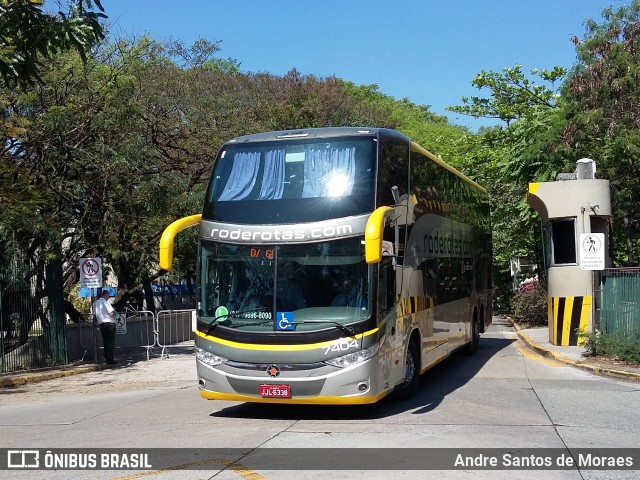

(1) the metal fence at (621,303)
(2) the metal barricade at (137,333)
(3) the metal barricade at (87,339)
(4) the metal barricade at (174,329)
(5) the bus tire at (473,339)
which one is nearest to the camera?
(1) the metal fence at (621,303)

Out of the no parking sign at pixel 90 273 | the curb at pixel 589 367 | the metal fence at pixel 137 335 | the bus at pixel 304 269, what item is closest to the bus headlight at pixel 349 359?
the bus at pixel 304 269

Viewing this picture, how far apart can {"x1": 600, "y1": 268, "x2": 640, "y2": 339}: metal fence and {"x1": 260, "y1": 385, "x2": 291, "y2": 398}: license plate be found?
914 cm

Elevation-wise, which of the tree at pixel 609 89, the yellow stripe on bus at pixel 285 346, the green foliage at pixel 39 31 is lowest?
the yellow stripe on bus at pixel 285 346

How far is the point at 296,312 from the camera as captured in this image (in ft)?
32.9

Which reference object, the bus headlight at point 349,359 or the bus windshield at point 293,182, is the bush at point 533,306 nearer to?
the bus windshield at point 293,182

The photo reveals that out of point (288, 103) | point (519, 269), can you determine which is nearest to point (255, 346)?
point (288, 103)

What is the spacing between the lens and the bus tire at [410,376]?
11.7 meters

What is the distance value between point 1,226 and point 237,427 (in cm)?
1026

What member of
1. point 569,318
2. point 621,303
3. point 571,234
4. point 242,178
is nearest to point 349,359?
point 242,178

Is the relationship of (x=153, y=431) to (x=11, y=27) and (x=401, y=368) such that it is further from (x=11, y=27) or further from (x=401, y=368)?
(x=11, y=27)

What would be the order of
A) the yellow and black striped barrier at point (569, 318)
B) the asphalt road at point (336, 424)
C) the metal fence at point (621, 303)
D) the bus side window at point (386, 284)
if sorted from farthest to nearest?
the yellow and black striped barrier at point (569, 318) < the metal fence at point (621, 303) < the bus side window at point (386, 284) < the asphalt road at point (336, 424)

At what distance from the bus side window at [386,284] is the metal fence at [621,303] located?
768cm

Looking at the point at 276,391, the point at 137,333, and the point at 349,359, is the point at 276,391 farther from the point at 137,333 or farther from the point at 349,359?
the point at 137,333

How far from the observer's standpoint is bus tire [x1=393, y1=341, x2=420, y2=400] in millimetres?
11742
